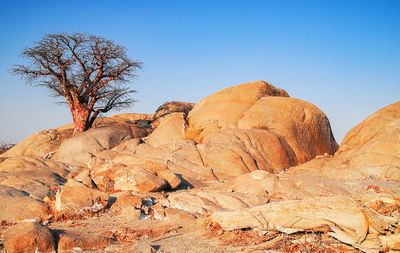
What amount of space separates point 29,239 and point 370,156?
9.78 meters

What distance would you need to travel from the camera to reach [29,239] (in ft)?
14.1

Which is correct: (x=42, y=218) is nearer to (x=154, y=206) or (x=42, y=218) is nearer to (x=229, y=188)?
(x=154, y=206)

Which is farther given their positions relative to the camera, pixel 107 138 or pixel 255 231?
pixel 107 138

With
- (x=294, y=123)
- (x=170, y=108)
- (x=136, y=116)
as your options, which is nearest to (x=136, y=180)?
(x=294, y=123)

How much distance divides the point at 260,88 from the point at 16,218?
1178cm

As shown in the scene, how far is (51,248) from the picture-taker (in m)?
4.37

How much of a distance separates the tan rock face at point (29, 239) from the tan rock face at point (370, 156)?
860 cm

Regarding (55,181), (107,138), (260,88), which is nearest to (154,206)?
(55,181)

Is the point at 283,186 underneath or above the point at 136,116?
underneath

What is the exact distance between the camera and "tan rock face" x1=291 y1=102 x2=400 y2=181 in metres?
10.1

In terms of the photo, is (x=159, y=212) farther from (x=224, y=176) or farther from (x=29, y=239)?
(x=224, y=176)

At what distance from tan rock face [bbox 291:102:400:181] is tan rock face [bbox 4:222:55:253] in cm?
860

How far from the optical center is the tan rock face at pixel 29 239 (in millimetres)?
4227

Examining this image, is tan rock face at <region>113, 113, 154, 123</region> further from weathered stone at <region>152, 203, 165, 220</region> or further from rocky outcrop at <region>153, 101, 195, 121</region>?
weathered stone at <region>152, 203, 165, 220</region>
